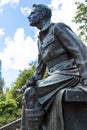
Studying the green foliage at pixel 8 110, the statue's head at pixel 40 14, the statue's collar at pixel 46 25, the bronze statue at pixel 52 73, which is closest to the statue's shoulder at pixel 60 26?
the bronze statue at pixel 52 73

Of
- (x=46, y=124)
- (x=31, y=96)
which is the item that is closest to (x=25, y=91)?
(x=31, y=96)

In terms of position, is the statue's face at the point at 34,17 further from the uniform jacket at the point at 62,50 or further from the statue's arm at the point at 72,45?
the statue's arm at the point at 72,45

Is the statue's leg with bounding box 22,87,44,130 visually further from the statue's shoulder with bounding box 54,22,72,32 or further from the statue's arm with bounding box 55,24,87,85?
the statue's shoulder with bounding box 54,22,72,32

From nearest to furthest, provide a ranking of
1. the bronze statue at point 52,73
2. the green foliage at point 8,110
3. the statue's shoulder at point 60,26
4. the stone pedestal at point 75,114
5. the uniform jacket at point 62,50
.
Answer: the stone pedestal at point 75,114 → the bronze statue at point 52,73 → the uniform jacket at point 62,50 → the statue's shoulder at point 60,26 → the green foliage at point 8,110

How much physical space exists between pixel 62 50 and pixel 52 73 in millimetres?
374

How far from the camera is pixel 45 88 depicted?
234 inches

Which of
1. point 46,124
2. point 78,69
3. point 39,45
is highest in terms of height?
point 39,45

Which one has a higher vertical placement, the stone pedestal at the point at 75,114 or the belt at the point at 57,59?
the belt at the point at 57,59

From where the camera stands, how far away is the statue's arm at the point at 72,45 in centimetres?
587

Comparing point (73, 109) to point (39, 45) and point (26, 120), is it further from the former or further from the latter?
point (39, 45)

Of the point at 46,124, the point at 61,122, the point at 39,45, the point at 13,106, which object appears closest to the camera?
the point at 61,122

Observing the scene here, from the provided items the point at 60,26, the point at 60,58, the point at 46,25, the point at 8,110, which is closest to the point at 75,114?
the point at 60,58

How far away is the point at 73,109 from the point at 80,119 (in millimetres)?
170

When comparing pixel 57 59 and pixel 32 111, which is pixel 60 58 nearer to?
pixel 57 59
